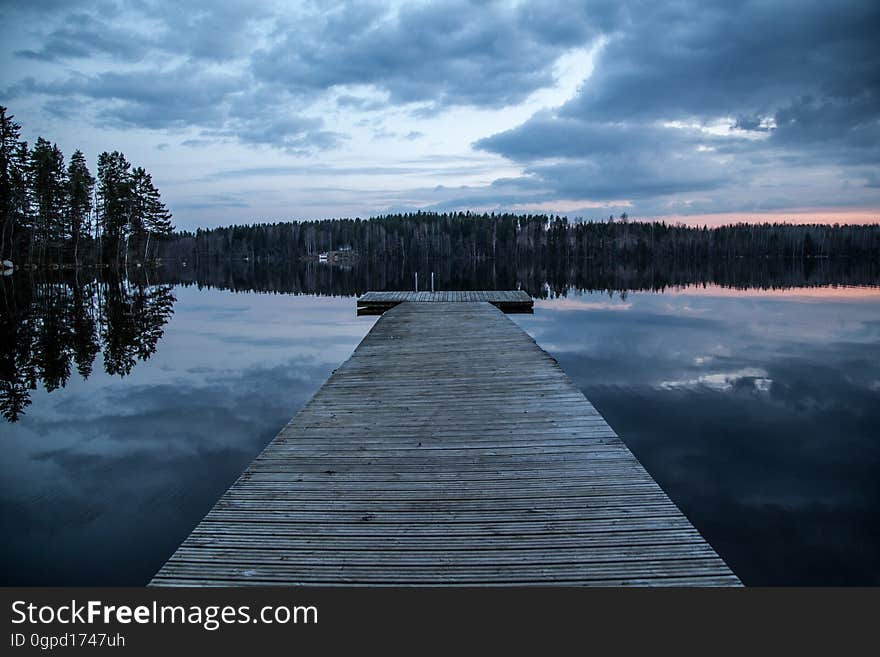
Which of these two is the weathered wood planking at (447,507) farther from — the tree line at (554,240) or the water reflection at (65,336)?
the tree line at (554,240)

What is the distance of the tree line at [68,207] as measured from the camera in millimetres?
43938

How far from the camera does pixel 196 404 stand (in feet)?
33.8

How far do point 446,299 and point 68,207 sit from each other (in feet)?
167

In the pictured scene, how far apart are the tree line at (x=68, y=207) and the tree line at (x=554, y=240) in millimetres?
63115

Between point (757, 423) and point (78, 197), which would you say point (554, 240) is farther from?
point (757, 423)

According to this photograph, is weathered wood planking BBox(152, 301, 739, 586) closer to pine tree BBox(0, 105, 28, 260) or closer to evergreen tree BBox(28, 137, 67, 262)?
pine tree BBox(0, 105, 28, 260)

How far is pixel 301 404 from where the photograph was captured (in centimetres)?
1045

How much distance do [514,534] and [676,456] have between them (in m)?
4.79

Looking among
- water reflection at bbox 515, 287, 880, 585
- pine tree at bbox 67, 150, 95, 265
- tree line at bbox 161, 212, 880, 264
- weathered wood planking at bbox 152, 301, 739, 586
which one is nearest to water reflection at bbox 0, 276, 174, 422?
weathered wood planking at bbox 152, 301, 739, 586

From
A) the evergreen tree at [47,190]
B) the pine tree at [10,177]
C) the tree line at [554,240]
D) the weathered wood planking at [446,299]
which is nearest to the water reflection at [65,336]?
the weathered wood planking at [446,299]

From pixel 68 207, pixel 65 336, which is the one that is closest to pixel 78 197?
pixel 68 207

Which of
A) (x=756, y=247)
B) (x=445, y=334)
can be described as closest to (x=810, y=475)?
(x=445, y=334)

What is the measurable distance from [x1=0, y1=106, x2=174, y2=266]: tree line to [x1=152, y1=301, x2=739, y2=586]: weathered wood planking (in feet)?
156
